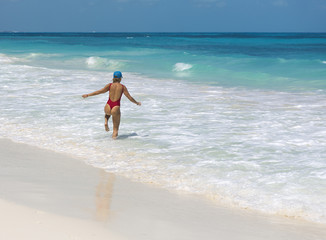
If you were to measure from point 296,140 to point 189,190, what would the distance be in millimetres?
3398

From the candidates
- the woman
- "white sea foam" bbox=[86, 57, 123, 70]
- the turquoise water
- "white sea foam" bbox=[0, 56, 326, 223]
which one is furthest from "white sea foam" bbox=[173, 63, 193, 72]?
the woman

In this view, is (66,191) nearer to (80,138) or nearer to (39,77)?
(80,138)

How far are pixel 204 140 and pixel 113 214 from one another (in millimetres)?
4008

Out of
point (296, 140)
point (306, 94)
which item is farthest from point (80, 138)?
point (306, 94)

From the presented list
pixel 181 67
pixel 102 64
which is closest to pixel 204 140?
pixel 181 67

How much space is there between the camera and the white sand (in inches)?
166

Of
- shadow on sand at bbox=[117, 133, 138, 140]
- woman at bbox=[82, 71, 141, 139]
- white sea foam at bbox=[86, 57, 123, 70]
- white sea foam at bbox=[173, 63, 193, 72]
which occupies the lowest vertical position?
white sea foam at bbox=[86, 57, 123, 70]

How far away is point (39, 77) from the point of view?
1969 centimetres

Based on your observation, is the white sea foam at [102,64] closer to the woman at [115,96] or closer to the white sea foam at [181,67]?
the white sea foam at [181,67]

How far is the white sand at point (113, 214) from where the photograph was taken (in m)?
4.21

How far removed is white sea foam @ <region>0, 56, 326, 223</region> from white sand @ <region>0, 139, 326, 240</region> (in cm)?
41

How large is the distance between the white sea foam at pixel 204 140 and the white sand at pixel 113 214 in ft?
1.36

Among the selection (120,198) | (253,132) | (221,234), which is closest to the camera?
(221,234)

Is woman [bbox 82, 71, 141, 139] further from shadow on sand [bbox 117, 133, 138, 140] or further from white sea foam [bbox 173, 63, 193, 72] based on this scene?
white sea foam [bbox 173, 63, 193, 72]
